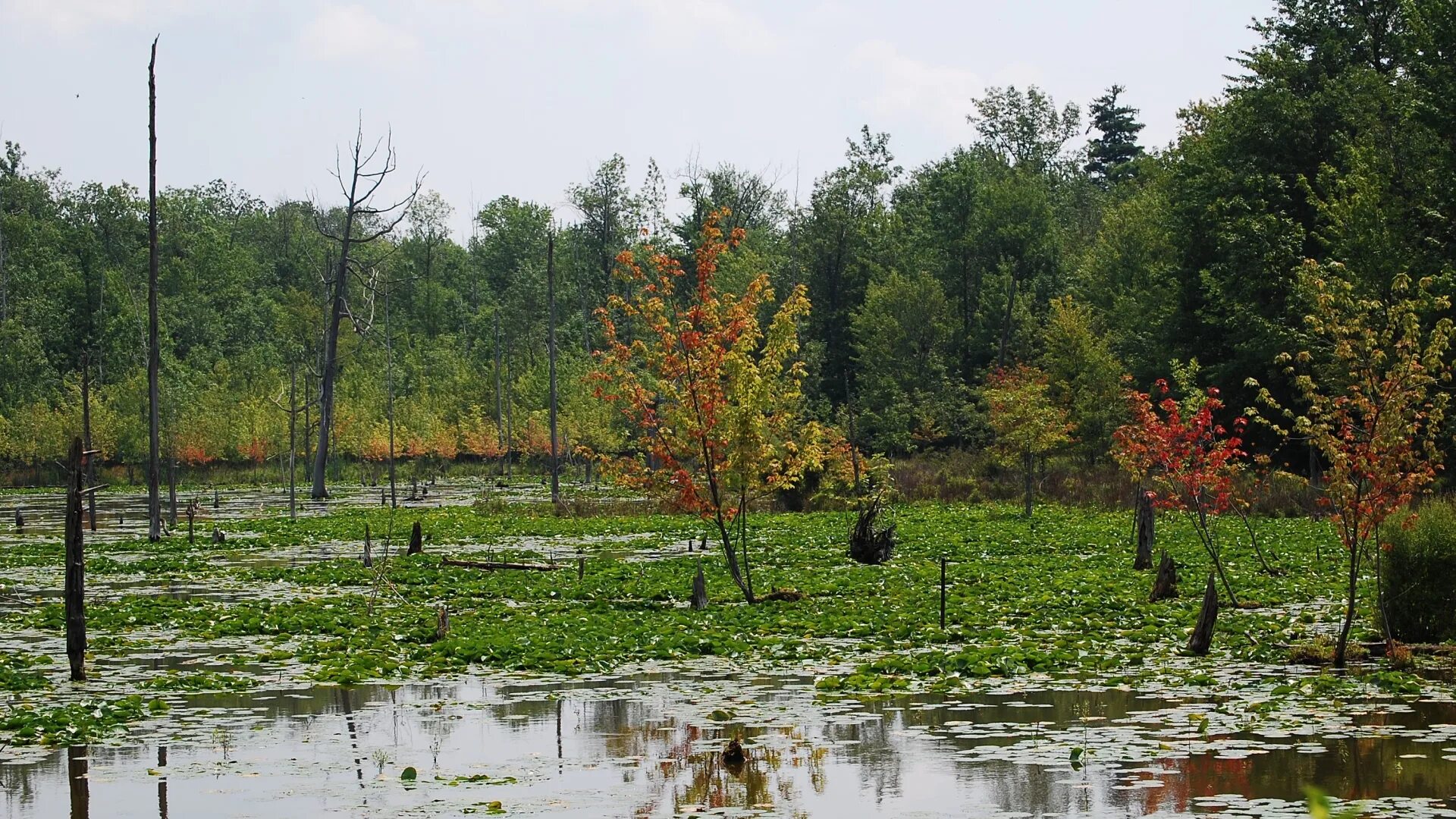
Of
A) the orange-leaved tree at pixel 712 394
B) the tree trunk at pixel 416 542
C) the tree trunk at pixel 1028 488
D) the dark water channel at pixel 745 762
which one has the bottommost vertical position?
the dark water channel at pixel 745 762

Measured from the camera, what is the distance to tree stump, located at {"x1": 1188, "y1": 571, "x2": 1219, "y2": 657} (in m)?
16.8

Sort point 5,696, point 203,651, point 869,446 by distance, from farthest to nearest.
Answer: point 869,446
point 203,651
point 5,696

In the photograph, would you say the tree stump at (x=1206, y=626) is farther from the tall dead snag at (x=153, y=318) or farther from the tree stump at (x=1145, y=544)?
the tall dead snag at (x=153, y=318)

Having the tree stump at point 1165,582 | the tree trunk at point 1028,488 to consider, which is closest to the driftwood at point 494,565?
the tree stump at point 1165,582

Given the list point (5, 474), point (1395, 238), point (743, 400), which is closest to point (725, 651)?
point (743, 400)

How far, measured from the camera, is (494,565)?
1148 inches

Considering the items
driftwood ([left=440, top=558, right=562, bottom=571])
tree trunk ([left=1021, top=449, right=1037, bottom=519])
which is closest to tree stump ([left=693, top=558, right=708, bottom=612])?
driftwood ([left=440, top=558, right=562, bottom=571])

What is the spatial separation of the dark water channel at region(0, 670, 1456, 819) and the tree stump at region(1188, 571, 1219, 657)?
2.56 meters

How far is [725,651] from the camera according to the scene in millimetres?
18312

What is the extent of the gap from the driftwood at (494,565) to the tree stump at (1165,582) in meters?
11.8

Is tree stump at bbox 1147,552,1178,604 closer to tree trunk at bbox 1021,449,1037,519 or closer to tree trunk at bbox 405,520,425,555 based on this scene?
tree trunk at bbox 405,520,425,555

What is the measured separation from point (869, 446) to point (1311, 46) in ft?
95.6

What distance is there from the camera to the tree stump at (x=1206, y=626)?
1680 cm

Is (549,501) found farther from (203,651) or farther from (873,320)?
(203,651)
